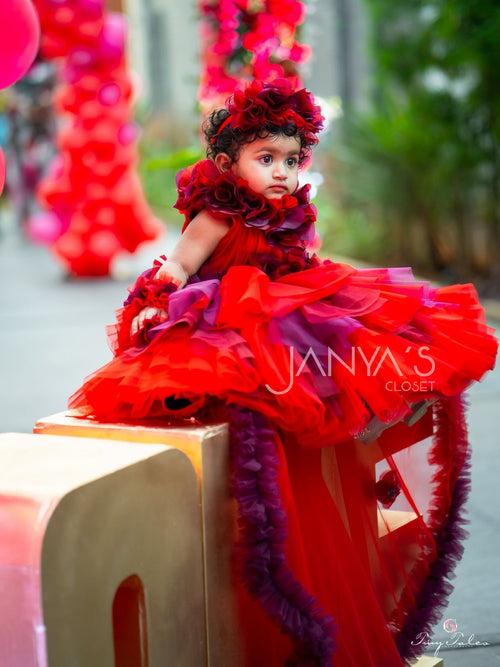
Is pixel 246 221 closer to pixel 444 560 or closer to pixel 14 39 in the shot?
pixel 444 560

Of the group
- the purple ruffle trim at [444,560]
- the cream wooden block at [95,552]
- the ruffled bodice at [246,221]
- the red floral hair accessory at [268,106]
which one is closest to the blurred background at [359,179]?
the purple ruffle trim at [444,560]

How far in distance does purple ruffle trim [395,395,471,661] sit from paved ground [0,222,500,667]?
236 millimetres

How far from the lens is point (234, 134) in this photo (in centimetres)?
209

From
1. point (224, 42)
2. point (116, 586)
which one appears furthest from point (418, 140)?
point (116, 586)

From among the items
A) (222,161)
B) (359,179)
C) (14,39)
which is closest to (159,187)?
(359,179)

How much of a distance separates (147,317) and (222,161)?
380 mm

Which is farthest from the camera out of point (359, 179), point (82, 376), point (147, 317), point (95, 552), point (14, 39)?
point (359, 179)

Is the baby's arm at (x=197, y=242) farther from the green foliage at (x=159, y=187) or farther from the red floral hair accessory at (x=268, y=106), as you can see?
the green foliage at (x=159, y=187)

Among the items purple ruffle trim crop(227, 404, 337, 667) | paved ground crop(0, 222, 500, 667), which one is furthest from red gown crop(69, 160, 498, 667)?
paved ground crop(0, 222, 500, 667)

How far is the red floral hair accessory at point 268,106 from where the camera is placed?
80.7 inches

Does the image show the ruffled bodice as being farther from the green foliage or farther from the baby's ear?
the green foliage

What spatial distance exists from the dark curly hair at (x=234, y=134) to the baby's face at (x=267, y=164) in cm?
1

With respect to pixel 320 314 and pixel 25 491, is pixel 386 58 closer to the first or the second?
pixel 320 314

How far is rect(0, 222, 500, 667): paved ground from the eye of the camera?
2.59 metres
